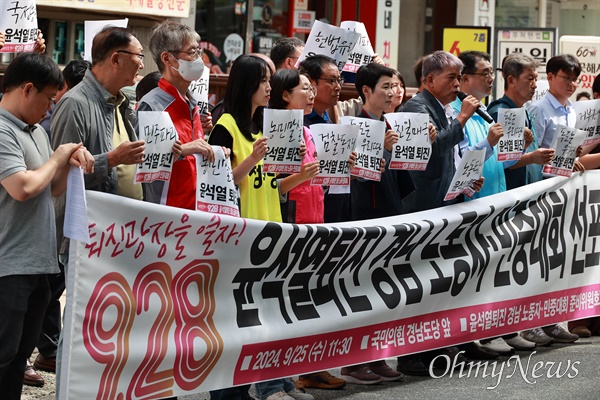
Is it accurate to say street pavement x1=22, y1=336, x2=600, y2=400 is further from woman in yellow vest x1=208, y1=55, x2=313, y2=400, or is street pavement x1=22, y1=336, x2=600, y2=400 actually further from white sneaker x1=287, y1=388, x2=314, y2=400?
woman in yellow vest x1=208, y1=55, x2=313, y2=400

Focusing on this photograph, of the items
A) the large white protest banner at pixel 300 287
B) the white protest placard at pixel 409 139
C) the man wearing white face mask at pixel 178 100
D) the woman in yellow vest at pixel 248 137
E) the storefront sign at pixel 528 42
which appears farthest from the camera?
the storefront sign at pixel 528 42

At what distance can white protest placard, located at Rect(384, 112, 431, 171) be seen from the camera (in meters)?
6.72

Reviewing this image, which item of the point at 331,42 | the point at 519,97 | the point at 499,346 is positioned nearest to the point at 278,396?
the point at 499,346

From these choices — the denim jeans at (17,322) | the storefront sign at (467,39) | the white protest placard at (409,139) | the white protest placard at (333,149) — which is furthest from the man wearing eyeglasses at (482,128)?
the storefront sign at (467,39)

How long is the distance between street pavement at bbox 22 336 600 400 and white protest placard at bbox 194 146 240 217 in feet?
4.39

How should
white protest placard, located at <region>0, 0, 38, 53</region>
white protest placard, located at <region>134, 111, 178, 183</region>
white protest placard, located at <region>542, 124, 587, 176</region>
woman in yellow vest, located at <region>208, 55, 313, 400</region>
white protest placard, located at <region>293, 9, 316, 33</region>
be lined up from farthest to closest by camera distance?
1. white protest placard, located at <region>293, 9, 316, 33</region>
2. white protest placard, located at <region>542, 124, 587, 176</region>
3. white protest placard, located at <region>0, 0, 38, 53</region>
4. woman in yellow vest, located at <region>208, 55, 313, 400</region>
5. white protest placard, located at <region>134, 111, 178, 183</region>

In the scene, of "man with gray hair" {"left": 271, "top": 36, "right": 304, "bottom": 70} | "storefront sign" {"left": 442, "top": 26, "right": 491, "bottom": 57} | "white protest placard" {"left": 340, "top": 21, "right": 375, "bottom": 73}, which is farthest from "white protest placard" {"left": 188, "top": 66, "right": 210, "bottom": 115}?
"storefront sign" {"left": 442, "top": 26, "right": 491, "bottom": 57}

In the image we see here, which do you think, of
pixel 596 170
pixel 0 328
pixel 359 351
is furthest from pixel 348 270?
pixel 596 170

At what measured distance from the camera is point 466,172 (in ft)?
22.8

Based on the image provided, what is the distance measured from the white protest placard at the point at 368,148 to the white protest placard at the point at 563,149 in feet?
6.04

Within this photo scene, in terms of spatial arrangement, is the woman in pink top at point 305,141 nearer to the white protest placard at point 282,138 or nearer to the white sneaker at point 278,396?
the white protest placard at point 282,138

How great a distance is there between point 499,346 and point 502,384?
1.01 m

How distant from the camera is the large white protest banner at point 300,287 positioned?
198 inches

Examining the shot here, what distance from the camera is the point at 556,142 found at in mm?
7918
